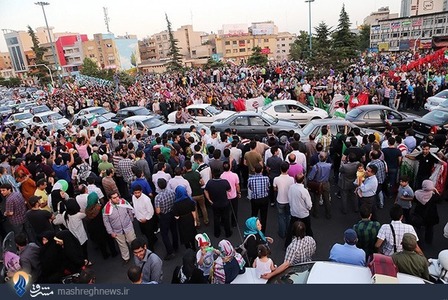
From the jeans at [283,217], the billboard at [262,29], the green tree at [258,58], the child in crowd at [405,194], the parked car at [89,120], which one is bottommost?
the jeans at [283,217]

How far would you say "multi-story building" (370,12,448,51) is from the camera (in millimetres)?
65812

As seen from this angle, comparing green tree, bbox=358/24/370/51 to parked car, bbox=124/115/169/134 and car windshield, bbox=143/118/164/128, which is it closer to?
car windshield, bbox=143/118/164/128

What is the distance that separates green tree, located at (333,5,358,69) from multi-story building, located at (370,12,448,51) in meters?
30.6

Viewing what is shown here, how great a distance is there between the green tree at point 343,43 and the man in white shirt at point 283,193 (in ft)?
104

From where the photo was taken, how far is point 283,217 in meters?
6.65

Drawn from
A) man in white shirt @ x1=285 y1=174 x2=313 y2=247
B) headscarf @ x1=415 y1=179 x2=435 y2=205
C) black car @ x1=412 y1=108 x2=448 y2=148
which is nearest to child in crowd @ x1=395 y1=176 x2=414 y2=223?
headscarf @ x1=415 y1=179 x2=435 y2=205

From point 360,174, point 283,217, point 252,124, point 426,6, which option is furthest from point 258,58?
point 426,6

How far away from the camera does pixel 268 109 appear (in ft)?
49.4

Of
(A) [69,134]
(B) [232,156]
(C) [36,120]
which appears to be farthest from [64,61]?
(B) [232,156]

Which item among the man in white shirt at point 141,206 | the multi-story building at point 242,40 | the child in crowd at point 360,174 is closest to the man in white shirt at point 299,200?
the child in crowd at point 360,174

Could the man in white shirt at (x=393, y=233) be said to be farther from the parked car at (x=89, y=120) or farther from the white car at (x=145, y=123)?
the parked car at (x=89, y=120)

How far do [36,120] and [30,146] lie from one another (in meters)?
9.81

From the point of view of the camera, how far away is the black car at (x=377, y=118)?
11.9m

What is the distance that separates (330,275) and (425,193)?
354 cm
